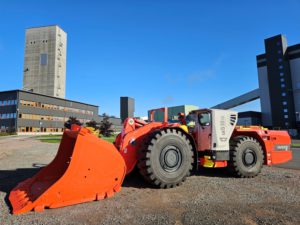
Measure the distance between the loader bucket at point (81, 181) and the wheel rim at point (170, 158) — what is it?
3.31ft

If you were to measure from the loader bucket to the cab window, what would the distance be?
3009 millimetres

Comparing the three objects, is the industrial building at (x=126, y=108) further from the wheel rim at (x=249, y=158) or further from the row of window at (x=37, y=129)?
the row of window at (x=37, y=129)

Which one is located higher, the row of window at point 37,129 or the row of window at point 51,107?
the row of window at point 51,107

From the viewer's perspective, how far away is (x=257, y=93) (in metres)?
71.9

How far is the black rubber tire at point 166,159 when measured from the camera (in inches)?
219

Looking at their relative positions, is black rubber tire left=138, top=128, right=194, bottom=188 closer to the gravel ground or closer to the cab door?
the gravel ground

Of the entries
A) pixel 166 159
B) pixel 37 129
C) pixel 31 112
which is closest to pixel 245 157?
pixel 166 159

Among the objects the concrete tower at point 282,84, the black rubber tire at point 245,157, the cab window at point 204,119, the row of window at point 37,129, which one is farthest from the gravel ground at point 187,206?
the concrete tower at point 282,84

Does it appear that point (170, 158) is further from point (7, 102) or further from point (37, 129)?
point (37, 129)

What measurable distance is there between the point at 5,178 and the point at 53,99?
6807 cm

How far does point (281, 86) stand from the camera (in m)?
64.2

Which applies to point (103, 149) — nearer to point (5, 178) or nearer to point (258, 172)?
point (5, 178)

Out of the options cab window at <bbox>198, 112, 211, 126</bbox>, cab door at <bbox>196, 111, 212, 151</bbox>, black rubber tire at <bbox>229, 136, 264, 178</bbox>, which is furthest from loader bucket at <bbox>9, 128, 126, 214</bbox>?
black rubber tire at <bbox>229, 136, 264, 178</bbox>

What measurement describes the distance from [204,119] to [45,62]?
87.7 metres
